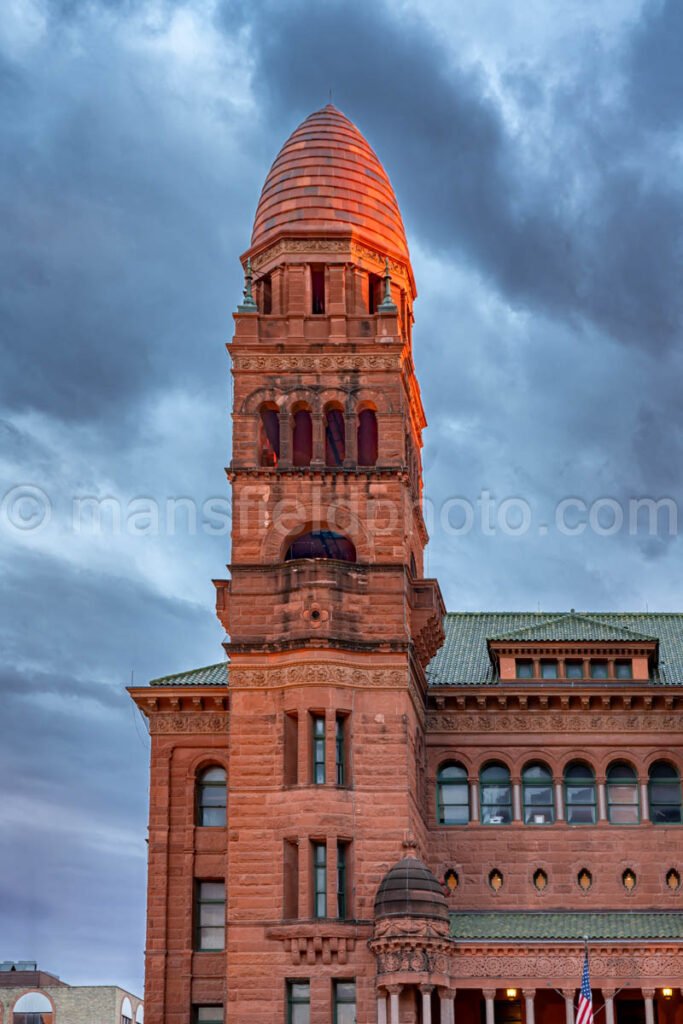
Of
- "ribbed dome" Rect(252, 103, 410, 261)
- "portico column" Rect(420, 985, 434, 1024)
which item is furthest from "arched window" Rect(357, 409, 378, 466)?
"portico column" Rect(420, 985, 434, 1024)

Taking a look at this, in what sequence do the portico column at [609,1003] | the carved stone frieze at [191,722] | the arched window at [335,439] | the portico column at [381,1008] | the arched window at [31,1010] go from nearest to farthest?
the portico column at [381,1008]
the portico column at [609,1003]
the carved stone frieze at [191,722]
the arched window at [335,439]
the arched window at [31,1010]

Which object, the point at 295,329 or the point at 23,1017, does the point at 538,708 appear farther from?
the point at 23,1017

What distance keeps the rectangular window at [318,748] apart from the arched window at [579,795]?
39.8 ft

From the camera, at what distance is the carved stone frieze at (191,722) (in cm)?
6278

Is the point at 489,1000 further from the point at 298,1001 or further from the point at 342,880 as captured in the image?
the point at 298,1001

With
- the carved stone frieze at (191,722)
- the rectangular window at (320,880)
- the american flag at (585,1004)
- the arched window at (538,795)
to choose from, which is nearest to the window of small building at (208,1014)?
the rectangular window at (320,880)

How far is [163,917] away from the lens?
198ft

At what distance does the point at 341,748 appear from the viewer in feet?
181

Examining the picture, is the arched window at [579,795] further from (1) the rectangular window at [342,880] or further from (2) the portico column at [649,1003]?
(1) the rectangular window at [342,880]

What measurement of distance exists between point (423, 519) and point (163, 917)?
19566mm

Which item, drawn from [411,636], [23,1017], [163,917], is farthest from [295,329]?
[23,1017]

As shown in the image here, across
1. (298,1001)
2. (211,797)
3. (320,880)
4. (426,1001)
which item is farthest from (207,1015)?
(426,1001)

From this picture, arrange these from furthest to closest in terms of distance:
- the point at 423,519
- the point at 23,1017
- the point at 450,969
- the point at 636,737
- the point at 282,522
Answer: the point at 23,1017, the point at 423,519, the point at 636,737, the point at 282,522, the point at 450,969

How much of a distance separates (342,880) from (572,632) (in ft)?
51.2
